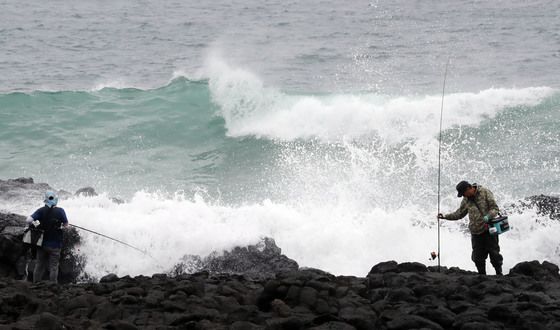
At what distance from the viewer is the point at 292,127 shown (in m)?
21.1

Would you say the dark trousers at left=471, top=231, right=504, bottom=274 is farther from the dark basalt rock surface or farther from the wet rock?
the dark basalt rock surface

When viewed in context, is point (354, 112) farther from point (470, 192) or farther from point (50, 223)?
point (50, 223)

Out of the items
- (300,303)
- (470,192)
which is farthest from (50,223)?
(470,192)

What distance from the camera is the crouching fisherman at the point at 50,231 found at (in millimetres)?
10281

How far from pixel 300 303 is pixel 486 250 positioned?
3.36 metres

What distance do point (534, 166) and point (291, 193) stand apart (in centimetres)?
541

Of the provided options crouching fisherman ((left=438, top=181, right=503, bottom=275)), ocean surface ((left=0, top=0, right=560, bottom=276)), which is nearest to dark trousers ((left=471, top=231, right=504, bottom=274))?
crouching fisherman ((left=438, top=181, right=503, bottom=275))

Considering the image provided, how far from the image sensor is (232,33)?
32.6 meters

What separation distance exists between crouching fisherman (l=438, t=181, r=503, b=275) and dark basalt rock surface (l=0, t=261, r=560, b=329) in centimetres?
82

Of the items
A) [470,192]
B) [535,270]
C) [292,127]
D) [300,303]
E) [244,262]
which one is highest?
[292,127]

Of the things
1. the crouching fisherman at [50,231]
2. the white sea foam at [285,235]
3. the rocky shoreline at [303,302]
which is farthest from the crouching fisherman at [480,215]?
the crouching fisherman at [50,231]

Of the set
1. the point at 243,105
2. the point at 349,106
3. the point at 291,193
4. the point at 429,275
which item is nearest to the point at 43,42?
the point at 243,105

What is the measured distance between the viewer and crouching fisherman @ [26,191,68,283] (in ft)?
33.7

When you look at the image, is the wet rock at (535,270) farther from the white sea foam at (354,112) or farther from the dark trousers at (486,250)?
the white sea foam at (354,112)
